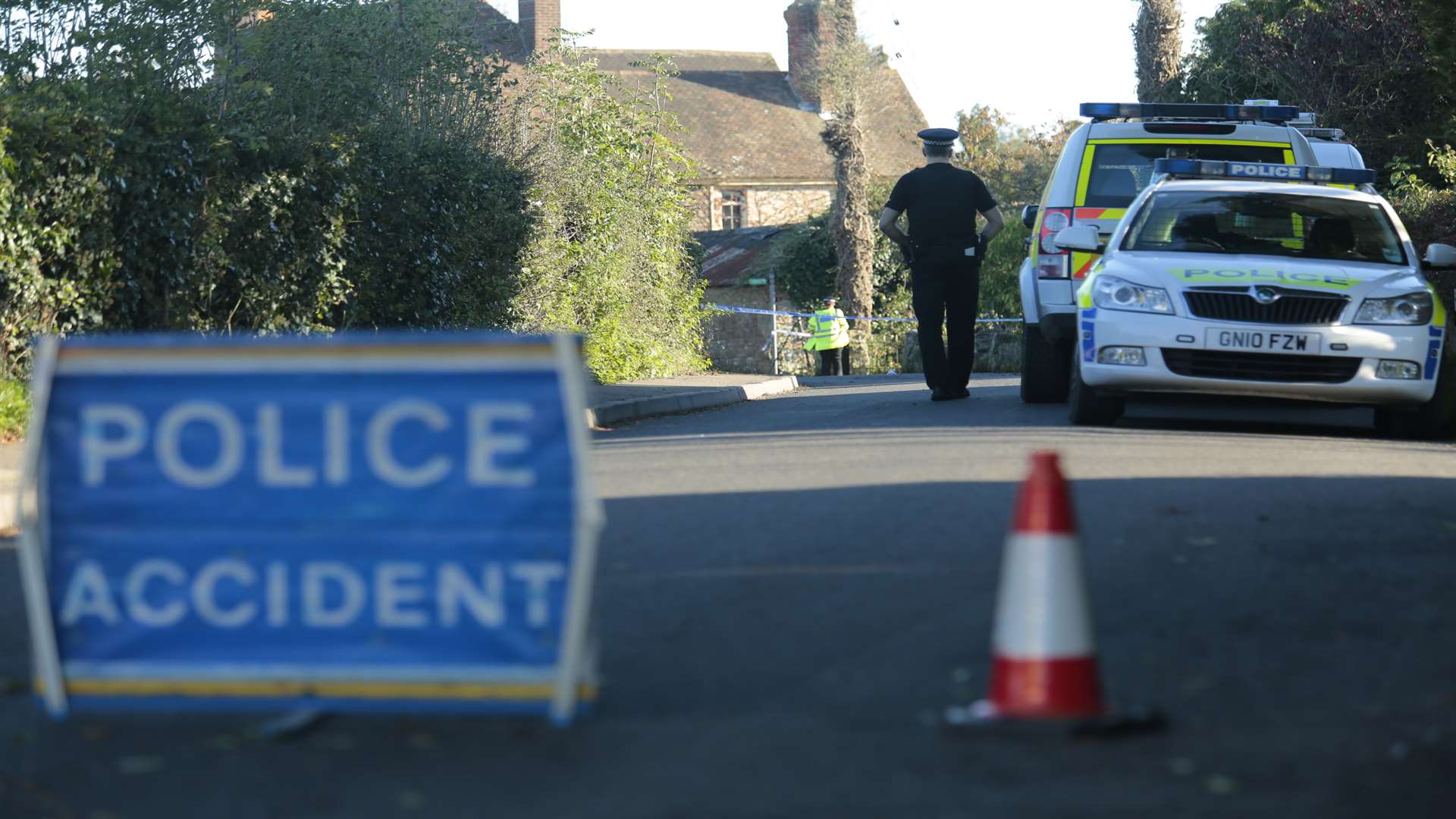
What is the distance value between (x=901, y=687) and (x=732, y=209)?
198 feet

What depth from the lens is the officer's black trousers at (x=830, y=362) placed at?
114 feet

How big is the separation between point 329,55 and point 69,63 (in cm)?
290

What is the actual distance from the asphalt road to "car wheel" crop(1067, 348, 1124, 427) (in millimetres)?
2991

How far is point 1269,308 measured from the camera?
460 inches

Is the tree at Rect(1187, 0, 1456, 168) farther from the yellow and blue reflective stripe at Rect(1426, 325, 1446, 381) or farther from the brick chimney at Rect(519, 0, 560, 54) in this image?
the brick chimney at Rect(519, 0, 560, 54)

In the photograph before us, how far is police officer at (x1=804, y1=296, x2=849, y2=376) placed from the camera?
111 ft

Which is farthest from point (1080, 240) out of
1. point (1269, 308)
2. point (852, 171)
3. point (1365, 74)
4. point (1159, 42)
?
point (852, 171)

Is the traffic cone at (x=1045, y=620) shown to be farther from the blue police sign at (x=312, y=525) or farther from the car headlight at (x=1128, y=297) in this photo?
the car headlight at (x=1128, y=297)

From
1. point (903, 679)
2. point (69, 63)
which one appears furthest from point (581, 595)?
point (69, 63)

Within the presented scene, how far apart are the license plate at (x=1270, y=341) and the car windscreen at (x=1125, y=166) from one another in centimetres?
312

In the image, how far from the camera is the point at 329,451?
4.62 metres

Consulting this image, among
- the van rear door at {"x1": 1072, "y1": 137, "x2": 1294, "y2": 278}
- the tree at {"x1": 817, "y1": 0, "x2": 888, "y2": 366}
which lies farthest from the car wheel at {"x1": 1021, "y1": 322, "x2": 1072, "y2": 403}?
the tree at {"x1": 817, "y1": 0, "x2": 888, "y2": 366}

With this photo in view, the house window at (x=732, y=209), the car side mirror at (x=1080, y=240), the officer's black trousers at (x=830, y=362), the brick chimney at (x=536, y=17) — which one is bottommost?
the officer's black trousers at (x=830, y=362)

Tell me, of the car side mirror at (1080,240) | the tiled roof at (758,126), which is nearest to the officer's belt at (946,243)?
the car side mirror at (1080,240)
